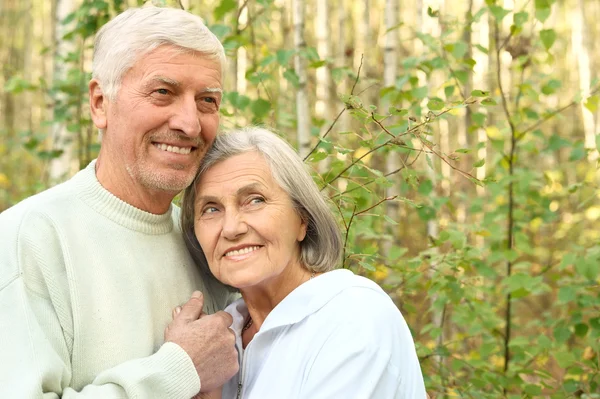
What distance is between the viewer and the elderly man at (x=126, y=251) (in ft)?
6.07

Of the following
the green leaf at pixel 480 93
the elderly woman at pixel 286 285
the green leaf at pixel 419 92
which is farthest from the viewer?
the green leaf at pixel 419 92

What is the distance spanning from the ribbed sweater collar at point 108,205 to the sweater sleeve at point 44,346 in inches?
8.4

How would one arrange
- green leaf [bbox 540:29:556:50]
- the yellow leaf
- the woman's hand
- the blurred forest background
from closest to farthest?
the woman's hand, the blurred forest background, green leaf [bbox 540:29:556:50], the yellow leaf

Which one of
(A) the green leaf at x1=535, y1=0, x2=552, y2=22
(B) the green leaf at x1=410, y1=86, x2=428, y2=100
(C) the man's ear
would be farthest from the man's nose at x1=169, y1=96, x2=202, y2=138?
(A) the green leaf at x1=535, y1=0, x2=552, y2=22

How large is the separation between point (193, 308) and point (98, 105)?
2.47ft

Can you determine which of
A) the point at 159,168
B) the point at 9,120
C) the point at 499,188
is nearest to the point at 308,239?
the point at 159,168

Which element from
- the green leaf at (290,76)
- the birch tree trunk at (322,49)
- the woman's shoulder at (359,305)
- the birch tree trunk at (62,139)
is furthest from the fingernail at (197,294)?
the birch tree trunk at (322,49)

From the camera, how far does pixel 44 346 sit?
1810 millimetres

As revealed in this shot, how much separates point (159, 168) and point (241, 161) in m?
0.27

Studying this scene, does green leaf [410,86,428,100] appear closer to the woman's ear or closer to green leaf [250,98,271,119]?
green leaf [250,98,271,119]

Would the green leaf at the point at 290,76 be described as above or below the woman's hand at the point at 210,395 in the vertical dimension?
above

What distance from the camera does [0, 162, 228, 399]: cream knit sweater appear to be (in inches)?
71.1

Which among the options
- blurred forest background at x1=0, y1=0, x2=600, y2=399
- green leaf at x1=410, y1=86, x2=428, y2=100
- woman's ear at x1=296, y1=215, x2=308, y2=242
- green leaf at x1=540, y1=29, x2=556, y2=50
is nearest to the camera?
woman's ear at x1=296, y1=215, x2=308, y2=242

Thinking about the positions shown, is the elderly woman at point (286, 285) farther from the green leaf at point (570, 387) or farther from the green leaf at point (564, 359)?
the green leaf at point (570, 387)
